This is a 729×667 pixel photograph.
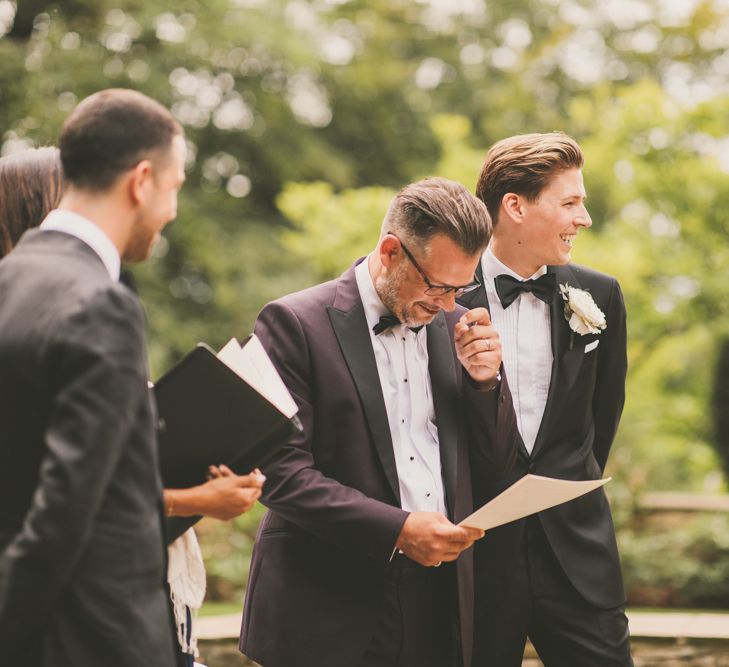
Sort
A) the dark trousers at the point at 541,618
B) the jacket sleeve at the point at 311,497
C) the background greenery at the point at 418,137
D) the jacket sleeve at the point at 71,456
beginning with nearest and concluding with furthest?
the jacket sleeve at the point at 71,456
the jacket sleeve at the point at 311,497
the dark trousers at the point at 541,618
the background greenery at the point at 418,137

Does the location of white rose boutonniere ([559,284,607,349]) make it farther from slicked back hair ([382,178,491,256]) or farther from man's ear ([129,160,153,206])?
man's ear ([129,160,153,206])

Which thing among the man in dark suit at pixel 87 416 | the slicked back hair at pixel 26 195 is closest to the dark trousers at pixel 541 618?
the man in dark suit at pixel 87 416

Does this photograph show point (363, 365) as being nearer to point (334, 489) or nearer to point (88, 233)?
point (334, 489)

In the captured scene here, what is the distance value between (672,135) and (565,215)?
20.9 ft

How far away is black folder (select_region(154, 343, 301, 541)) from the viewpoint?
9.06 ft

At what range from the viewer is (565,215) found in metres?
4.06

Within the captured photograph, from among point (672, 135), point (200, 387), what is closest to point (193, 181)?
point (672, 135)

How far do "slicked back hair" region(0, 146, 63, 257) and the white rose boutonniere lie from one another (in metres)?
1.87

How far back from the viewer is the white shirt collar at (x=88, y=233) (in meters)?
2.38

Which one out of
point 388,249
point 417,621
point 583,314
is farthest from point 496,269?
point 417,621

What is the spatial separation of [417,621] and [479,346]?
3.01 feet

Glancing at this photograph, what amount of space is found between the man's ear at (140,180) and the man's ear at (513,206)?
6.43ft

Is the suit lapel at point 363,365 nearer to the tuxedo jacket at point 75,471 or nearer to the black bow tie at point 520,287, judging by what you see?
the black bow tie at point 520,287

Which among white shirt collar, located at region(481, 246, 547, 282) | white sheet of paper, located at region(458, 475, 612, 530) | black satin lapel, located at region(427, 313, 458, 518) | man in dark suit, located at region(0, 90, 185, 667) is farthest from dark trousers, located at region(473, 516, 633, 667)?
man in dark suit, located at region(0, 90, 185, 667)
